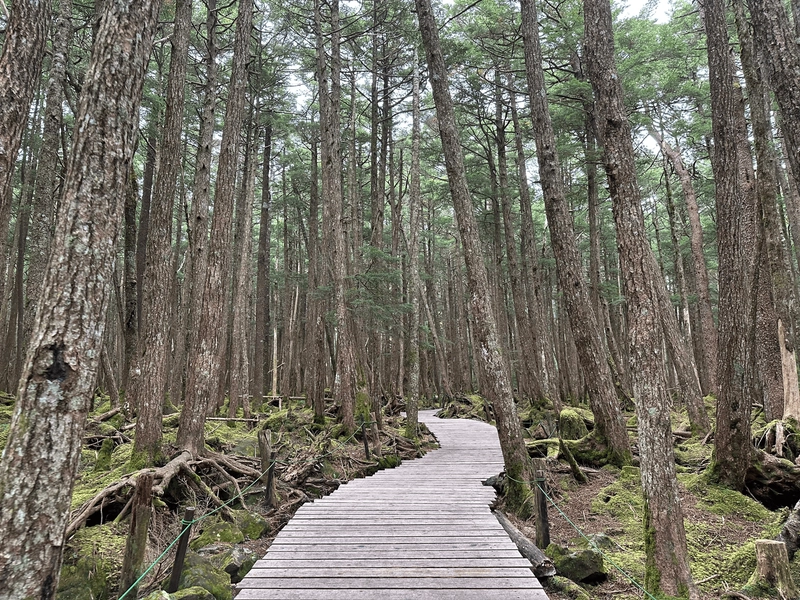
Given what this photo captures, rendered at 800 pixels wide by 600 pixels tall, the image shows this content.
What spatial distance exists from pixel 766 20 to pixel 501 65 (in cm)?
1077

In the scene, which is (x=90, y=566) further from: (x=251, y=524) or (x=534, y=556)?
(x=534, y=556)

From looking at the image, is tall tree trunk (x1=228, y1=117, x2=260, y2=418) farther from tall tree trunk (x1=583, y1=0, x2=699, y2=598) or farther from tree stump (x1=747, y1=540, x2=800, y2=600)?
tree stump (x1=747, y1=540, x2=800, y2=600)

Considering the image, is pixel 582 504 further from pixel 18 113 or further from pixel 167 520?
pixel 18 113

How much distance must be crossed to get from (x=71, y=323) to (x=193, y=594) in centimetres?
245

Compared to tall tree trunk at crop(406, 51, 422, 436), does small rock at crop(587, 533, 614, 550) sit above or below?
below

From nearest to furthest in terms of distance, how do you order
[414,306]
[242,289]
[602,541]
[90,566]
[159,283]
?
[90,566] < [602,541] < [159,283] < [414,306] < [242,289]

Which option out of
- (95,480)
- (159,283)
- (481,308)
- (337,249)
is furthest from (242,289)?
A: (481,308)

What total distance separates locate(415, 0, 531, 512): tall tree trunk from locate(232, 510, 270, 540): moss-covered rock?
3620 millimetres

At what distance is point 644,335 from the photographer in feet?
14.3

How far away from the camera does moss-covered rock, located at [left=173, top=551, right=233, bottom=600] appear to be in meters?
4.05

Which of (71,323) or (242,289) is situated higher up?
(242,289)

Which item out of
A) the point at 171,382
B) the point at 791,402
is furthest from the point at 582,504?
the point at 171,382

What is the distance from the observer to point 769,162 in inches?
246

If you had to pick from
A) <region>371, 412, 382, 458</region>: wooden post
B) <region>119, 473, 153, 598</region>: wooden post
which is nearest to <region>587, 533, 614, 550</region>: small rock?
<region>119, 473, 153, 598</region>: wooden post
